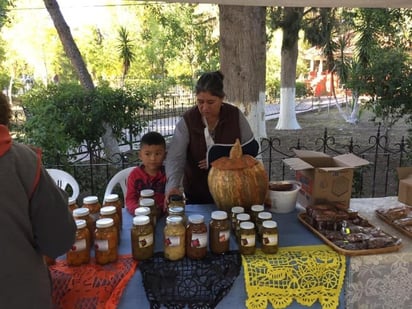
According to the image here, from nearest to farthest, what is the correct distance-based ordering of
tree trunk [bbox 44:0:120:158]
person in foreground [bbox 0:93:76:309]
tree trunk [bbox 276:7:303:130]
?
1. person in foreground [bbox 0:93:76:309]
2. tree trunk [bbox 44:0:120:158]
3. tree trunk [bbox 276:7:303:130]

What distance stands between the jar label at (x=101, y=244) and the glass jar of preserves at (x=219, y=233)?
415mm

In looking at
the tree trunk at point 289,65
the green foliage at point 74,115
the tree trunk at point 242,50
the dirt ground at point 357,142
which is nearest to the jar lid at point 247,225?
the tree trunk at point 242,50

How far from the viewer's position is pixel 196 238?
4.67 ft

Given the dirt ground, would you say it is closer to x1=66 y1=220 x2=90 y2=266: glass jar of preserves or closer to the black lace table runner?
the black lace table runner

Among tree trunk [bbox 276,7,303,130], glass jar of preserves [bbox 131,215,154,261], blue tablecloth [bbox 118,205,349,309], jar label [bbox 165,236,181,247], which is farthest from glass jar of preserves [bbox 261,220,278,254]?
tree trunk [bbox 276,7,303,130]

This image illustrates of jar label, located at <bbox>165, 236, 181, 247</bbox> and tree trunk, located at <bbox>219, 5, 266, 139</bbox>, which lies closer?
jar label, located at <bbox>165, 236, 181, 247</bbox>

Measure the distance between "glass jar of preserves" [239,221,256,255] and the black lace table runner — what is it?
0.15ft

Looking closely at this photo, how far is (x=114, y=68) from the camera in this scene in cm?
2000

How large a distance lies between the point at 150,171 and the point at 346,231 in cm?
111

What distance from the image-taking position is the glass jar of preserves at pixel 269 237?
1.48 meters

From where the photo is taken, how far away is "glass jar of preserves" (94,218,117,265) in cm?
140

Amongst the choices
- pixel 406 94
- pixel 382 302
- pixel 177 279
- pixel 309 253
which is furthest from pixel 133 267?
pixel 406 94

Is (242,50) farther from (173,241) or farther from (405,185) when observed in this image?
(173,241)

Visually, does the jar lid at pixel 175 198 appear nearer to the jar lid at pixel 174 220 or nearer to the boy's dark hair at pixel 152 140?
the jar lid at pixel 174 220
